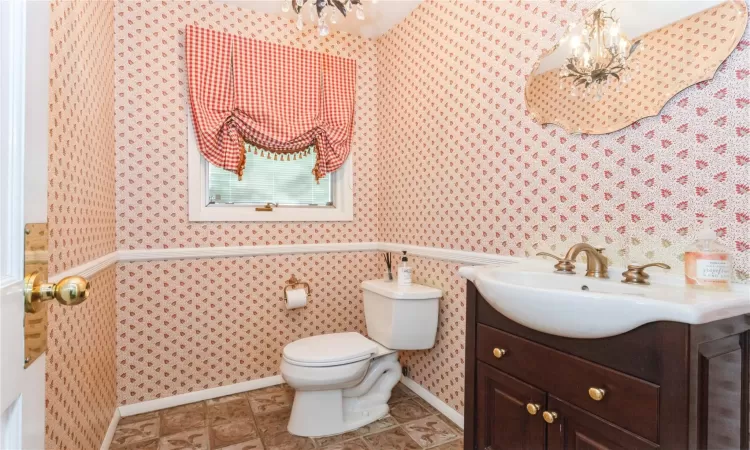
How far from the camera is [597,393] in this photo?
38.9 inches

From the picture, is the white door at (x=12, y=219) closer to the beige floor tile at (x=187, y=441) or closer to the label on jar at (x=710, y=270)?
the label on jar at (x=710, y=270)

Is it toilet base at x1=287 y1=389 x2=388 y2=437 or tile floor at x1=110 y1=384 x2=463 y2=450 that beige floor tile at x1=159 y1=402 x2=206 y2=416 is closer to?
tile floor at x1=110 y1=384 x2=463 y2=450

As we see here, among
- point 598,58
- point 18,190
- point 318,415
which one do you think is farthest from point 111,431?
point 598,58

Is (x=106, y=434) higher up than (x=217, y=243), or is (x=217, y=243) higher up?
(x=217, y=243)

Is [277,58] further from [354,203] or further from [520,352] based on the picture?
[520,352]

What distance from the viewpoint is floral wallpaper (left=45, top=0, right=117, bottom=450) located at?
3.96ft

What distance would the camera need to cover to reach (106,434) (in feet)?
6.23

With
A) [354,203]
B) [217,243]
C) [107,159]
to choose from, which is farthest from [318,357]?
[107,159]

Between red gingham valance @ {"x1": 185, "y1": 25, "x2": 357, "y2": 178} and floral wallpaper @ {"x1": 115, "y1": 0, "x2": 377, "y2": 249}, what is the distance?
105 millimetres

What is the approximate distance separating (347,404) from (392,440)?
0.32 metres

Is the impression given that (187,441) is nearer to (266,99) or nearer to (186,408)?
(186,408)

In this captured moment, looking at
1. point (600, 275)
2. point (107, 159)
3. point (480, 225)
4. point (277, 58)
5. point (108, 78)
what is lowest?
point (600, 275)

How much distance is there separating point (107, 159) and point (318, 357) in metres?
1.44

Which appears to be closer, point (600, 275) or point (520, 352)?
point (520, 352)
